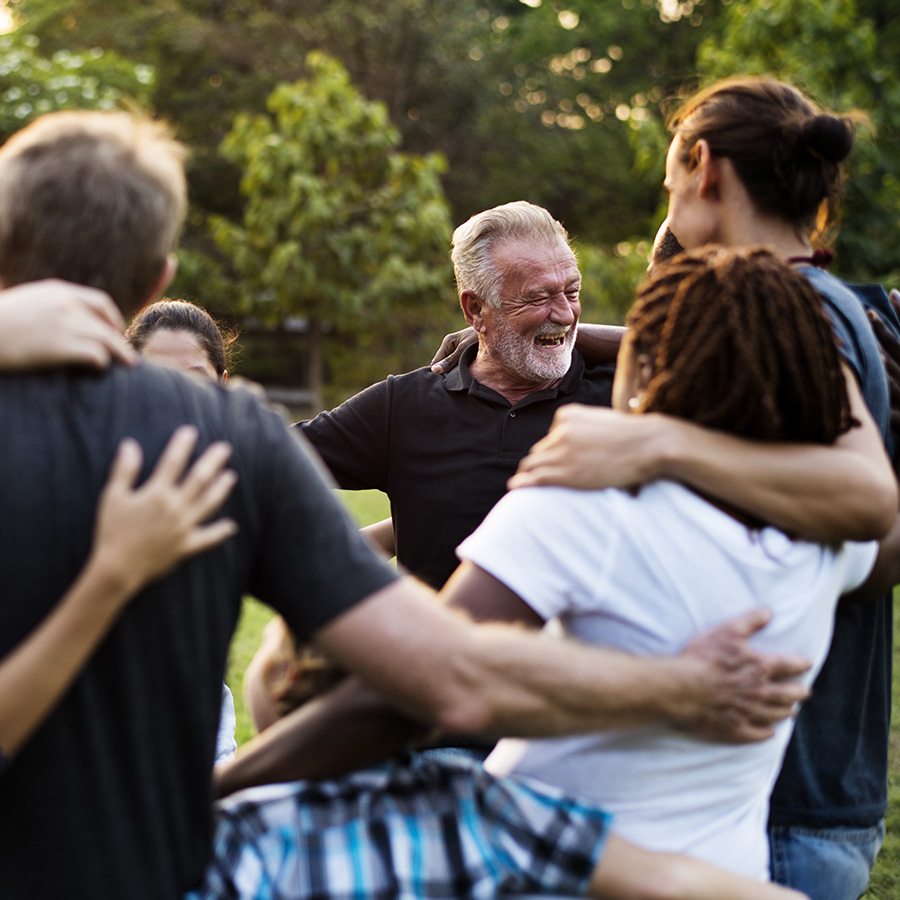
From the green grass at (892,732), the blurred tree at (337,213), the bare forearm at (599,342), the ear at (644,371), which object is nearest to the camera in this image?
the ear at (644,371)

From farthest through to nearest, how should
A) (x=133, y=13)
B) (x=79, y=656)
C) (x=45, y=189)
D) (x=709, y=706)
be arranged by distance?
(x=133, y=13) → (x=709, y=706) → (x=45, y=189) → (x=79, y=656)

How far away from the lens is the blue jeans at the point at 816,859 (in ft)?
6.45

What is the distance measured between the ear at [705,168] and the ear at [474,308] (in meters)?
1.69

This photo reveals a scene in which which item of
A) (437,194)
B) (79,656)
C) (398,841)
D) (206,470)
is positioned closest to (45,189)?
(206,470)

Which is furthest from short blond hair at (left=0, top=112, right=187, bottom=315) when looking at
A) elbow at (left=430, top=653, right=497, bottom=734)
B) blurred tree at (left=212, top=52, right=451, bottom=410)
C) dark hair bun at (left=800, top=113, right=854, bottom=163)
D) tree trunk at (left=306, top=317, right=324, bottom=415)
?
tree trunk at (left=306, top=317, right=324, bottom=415)

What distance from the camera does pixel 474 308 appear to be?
3.77 metres

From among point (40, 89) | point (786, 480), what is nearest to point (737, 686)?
point (786, 480)

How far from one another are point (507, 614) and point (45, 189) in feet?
3.01

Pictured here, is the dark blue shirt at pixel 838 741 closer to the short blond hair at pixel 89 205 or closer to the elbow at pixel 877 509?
the elbow at pixel 877 509

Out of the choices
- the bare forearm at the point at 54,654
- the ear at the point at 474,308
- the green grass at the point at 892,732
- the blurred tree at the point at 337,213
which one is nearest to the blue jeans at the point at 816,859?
the bare forearm at the point at 54,654

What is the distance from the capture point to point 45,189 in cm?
142

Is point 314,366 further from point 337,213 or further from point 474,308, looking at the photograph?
point 474,308

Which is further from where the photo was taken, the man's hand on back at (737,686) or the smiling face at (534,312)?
the smiling face at (534,312)

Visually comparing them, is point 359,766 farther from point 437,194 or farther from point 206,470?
point 437,194
